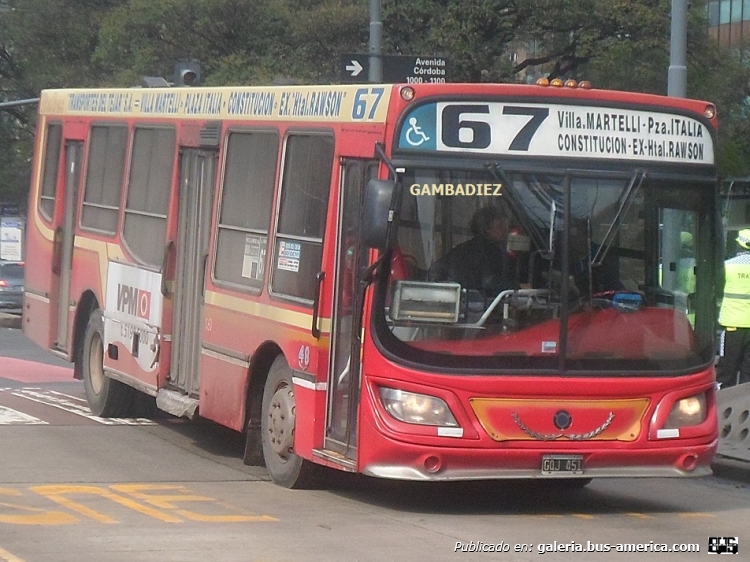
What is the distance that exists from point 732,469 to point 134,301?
201 inches

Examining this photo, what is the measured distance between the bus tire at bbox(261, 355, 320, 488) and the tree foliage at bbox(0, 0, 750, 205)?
71.1ft

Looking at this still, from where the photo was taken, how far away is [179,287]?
39.3 ft

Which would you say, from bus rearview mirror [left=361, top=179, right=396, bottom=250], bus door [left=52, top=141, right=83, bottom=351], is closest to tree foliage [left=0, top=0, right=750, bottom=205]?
bus door [left=52, top=141, right=83, bottom=351]

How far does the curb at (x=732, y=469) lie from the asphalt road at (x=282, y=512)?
4.2 inches

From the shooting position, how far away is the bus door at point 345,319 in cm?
905

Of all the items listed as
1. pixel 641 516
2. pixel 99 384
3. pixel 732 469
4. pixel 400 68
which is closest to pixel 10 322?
pixel 400 68

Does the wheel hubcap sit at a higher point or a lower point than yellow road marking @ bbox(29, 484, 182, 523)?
higher

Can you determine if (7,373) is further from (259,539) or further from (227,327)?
(259,539)

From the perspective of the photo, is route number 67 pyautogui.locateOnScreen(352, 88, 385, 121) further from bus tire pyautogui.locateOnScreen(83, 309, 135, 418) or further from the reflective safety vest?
the reflective safety vest

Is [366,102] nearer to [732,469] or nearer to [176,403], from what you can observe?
[176,403]

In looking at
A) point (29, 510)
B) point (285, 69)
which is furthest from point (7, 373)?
point (285, 69)

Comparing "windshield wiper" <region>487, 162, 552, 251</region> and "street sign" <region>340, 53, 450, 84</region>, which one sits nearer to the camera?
"windshield wiper" <region>487, 162, 552, 251</region>

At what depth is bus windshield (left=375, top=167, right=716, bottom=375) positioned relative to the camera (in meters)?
8.69

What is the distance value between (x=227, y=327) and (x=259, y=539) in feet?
10.2
